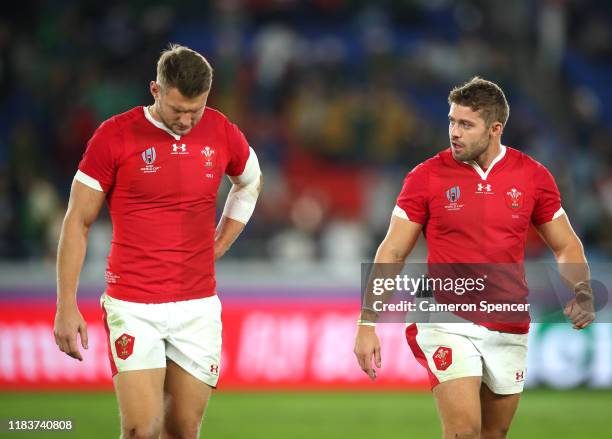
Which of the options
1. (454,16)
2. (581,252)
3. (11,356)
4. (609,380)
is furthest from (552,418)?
(454,16)

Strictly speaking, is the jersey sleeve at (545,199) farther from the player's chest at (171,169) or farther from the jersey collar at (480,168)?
the player's chest at (171,169)

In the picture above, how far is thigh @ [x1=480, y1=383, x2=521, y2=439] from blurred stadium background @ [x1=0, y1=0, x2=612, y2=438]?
3.35m

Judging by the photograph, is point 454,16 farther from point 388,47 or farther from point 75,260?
point 75,260

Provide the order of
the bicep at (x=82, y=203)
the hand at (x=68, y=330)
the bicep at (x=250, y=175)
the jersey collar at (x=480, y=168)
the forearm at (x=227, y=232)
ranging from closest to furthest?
A: the hand at (x=68, y=330) → the bicep at (x=82, y=203) → the jersey collar at (x=480, y=168) → the bicep at (x=250, y=175) → the forearm at (x=227, y=232)

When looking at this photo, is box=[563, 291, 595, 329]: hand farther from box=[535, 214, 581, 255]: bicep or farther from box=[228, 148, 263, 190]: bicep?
box=[228, 148, 263, 190]: bicep

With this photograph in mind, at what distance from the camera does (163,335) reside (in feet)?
18.5

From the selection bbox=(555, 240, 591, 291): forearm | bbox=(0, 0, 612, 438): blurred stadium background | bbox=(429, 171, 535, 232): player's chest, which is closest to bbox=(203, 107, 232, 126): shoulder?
bbox=(429, 171, 535, 232): player's chest

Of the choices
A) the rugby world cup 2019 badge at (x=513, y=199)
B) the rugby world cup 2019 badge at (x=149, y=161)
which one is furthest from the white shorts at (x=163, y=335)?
the rugby world cup 2019 badge at (x=513, y=199)

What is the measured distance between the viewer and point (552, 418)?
10.1m

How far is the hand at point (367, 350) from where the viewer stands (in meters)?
5.65

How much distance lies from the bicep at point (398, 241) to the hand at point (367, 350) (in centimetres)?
41

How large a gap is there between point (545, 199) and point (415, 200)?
0.74m

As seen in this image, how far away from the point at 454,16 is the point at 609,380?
745 centimetres

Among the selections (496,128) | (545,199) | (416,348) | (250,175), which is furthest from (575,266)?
(250,175)
